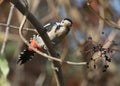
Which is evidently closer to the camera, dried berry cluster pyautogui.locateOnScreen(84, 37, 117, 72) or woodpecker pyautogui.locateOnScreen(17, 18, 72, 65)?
dried berry cluster pyautogui.locateOnScreen(84, 37, 117, 72)

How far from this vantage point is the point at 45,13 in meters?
4.72

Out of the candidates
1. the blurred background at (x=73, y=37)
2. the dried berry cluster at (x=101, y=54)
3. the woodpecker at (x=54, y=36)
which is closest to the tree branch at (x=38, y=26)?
the dried berry cluster at (x=101, y=54)

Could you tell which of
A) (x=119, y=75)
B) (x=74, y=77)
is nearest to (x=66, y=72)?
(x=74, y=77)

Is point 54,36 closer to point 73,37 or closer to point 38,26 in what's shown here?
point 73,37

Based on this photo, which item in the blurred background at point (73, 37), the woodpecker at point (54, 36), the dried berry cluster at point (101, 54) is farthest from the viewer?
the blurred background at point (73, 37)

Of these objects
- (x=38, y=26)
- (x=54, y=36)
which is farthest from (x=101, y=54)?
(x=54, y=36)

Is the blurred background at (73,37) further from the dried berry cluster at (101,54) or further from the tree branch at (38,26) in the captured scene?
the dried berry cluster at (101,54)

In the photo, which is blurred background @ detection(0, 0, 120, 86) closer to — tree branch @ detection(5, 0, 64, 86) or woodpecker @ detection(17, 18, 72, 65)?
woodpecker @ detection(17, 18, 72, 65)

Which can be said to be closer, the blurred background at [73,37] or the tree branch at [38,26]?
the tree branch at [38,26]

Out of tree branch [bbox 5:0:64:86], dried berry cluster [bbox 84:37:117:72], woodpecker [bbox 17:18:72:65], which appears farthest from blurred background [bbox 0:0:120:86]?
dried berry cluster [bbox 84:37:117:72]

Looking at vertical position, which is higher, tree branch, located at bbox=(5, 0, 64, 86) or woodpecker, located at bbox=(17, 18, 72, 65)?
tree branch, located at bbox=(5, 0, 64, 86)

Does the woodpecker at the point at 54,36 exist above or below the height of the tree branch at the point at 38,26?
below

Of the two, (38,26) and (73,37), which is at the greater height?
(38,26)

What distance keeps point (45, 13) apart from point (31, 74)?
83cm
